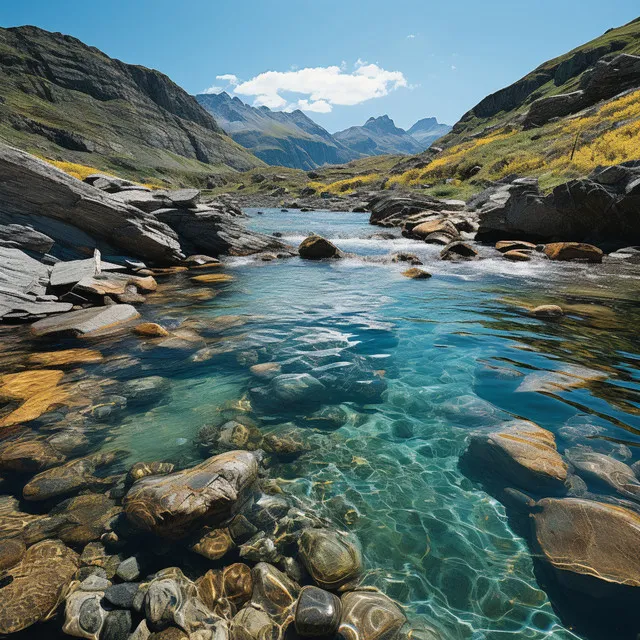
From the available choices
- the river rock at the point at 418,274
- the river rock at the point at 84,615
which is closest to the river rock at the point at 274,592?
the river rock at the point at 84,615

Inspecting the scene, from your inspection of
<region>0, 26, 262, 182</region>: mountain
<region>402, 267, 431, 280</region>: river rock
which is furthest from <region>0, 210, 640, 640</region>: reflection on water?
<region>0, 26, 262, 182</region>: mountain

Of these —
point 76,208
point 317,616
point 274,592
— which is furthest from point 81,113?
point 317,616

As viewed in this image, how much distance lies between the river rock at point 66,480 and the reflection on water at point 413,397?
476 millimetres

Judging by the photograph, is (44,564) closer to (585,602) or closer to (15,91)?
(585,602)

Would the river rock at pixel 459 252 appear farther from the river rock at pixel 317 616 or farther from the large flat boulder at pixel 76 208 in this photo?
the river rock at pixel 317 616

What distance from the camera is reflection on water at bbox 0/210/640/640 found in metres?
3.93

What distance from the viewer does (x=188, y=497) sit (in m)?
4.26

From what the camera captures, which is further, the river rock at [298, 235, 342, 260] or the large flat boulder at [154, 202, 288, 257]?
the river rock at [298, 235, 342, 260]

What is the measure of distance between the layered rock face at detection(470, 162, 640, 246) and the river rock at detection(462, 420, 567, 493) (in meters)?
19.9

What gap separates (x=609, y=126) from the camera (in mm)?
36250

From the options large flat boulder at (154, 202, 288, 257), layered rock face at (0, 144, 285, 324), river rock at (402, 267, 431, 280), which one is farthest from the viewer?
large flat boulder at (154, 202, 288, 257)

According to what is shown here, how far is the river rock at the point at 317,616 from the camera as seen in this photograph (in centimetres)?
325

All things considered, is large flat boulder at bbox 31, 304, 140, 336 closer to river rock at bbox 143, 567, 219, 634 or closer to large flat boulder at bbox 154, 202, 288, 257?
river rock at bbox 143, 567, 219, 634

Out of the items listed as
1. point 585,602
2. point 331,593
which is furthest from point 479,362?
point 331,593
